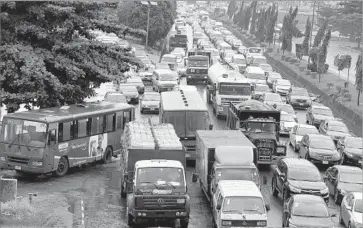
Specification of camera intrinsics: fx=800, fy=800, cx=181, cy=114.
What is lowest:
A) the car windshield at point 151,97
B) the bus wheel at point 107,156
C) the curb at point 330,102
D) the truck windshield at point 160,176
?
the curb at point 330,102

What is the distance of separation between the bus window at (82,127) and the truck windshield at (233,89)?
15.0 meters

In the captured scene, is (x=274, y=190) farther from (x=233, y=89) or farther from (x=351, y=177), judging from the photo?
(x=233, y=89)

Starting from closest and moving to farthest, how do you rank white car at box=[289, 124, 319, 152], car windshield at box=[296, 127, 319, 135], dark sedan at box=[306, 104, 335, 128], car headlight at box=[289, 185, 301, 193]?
car headlight at box=[289, 185, 301, 193] → white car at box=[289, 124, 319, 152] → car windshield at box=[296, 127, 319, 135] → dark sedan at box=[306, 104, 335, 128]

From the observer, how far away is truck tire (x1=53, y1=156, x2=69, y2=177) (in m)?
29.9

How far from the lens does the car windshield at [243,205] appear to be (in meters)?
21.6

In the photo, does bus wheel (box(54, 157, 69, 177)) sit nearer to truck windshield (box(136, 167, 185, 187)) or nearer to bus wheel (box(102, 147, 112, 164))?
bus wheel (box(102, 147, 112, 164))

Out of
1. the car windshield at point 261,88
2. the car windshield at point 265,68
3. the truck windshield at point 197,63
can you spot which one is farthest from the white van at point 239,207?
the car windshield at point 265,68

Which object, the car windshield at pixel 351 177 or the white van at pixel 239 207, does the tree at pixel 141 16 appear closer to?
the car windshield at pixel 351 177

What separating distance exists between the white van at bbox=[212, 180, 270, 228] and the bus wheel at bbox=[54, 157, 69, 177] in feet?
29.3

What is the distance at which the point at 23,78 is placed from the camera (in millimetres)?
31219

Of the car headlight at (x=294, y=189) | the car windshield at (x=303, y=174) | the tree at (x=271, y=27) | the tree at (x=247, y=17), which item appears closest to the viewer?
the car headlight at (x=294, y=189)

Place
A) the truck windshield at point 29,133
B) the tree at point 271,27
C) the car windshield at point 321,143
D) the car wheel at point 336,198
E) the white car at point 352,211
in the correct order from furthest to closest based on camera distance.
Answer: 1. the tree at point 271,27
2. the car windshield at point 321,143
3. the truck windshield at point 29,133
4. the car wheel at point 336,198
5. the white car at point 352,211

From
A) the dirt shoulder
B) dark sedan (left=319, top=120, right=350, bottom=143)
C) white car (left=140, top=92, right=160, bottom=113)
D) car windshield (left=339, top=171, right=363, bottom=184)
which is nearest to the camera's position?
car windshield (left=339, top=171, right=363, bottom=184)

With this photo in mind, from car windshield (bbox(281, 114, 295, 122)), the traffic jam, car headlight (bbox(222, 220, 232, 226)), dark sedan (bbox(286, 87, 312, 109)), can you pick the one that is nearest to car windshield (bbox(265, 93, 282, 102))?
car windshield (bbox(281, 114, 295, 122))
